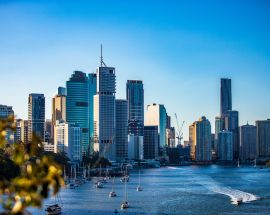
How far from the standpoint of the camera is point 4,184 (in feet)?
28.7

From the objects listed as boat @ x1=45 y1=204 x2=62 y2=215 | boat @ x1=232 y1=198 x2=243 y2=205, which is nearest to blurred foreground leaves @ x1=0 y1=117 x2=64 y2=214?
boat @ x1=45 y1=204 x2=62 y2=215

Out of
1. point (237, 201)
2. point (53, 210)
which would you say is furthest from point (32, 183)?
point (237, 201)

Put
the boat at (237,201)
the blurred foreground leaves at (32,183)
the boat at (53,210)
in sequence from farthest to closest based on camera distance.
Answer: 1. the boat at (237,201)
2. the boat at (53,210)
3. the blurred foreground leaves at (32,183)

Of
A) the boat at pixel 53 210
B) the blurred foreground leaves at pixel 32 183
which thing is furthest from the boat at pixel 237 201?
the blurred foreground leaves at pixel 32 183

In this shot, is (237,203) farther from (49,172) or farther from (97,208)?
(49,172)

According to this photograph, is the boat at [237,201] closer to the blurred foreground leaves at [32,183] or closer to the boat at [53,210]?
the boat at [53,210]

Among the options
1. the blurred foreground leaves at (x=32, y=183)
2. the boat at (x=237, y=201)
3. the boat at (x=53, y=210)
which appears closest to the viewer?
the blurred foreground leaves at (x=32, y=183)

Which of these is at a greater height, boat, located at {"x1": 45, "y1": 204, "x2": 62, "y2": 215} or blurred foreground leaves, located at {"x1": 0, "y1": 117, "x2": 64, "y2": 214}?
blurred foreground leaves, located at {"x1": 0, "y1": 117, "x2": 64, "y2": 214}

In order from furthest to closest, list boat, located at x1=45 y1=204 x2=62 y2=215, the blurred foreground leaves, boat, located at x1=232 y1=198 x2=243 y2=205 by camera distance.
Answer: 1. boat, located at x1=232 y1=198 x2=243 y2=205
2. boat, located at x1=45 y1=204 x2=62 y2=215
3. the blurred foreground leaves

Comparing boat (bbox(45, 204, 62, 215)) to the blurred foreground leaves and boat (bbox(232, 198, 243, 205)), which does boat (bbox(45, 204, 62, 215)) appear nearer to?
boat (bbox(232, 198, 243, 205))

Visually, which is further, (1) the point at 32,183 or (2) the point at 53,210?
(2) the point at 53,210

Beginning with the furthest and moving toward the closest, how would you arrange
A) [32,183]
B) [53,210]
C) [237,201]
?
[237,201]
[53,210]
[32,183]

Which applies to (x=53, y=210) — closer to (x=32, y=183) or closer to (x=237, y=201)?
(x=237, y=201)

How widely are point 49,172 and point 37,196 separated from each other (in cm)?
40
